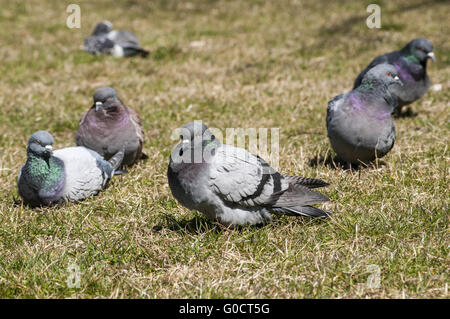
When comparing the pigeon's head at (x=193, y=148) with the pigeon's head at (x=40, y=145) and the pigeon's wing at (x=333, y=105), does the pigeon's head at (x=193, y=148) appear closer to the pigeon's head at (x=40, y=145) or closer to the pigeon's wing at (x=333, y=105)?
the pigeon's head at (x=40, y=145)

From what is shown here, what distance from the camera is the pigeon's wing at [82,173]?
418cm

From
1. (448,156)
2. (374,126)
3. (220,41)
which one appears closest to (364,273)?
(374,126)

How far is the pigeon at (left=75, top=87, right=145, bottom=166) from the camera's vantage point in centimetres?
483

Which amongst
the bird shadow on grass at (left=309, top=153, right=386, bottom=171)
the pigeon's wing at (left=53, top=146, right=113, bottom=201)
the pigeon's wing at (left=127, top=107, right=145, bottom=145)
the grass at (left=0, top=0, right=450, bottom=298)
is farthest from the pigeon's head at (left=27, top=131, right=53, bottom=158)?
the bird shadow on grass at (left=309, top=153, right=386, bottom=171)

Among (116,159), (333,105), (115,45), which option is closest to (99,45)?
(115,45)

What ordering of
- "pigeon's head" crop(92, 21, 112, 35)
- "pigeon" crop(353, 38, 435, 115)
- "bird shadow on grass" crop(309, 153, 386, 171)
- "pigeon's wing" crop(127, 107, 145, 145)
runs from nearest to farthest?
"bird shadow on grass" crop(309, 153, 386, 171) → "pigeon's wing" crop(127, 107, 145, 145) → "pigeon" crop(353, 38, 435, 115) → "pigeon's head" crop(92, 21, 112, 35)

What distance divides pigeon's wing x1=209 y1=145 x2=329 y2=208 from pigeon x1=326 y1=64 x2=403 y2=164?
0.92m

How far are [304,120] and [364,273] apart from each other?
3343 mm

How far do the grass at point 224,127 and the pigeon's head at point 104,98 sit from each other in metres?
0.69

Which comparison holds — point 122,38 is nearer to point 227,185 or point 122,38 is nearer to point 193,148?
point 193,148

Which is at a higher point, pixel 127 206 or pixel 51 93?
pixel 51 93

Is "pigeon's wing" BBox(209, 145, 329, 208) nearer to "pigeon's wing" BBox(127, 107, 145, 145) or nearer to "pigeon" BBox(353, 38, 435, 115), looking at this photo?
"pigeon's wing" BBox(127, 107, 145, 145)

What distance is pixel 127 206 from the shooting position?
4.00 metres

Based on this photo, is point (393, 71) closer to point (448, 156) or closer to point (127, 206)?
point (448, 156)
